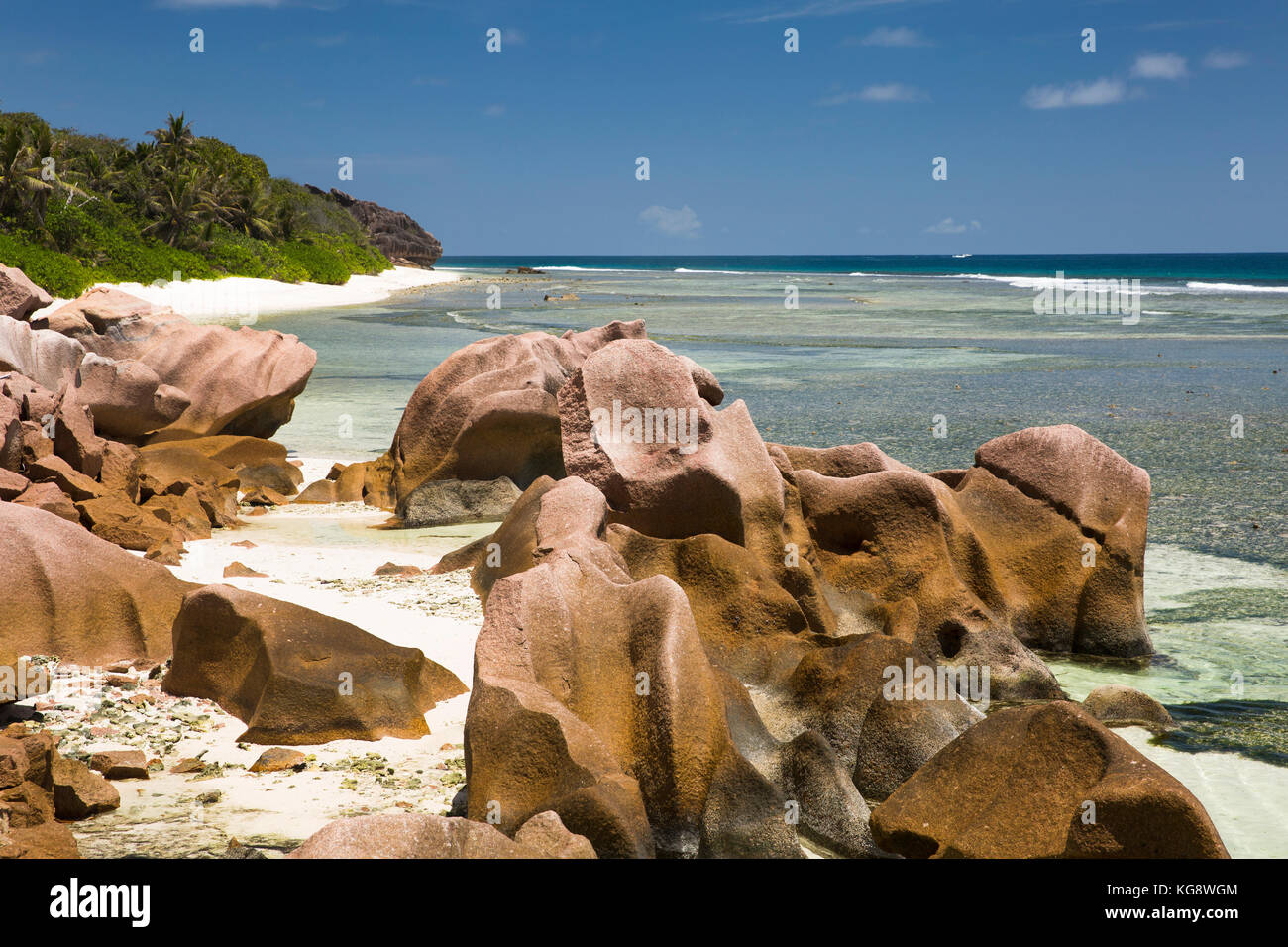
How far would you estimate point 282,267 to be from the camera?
56188 mm

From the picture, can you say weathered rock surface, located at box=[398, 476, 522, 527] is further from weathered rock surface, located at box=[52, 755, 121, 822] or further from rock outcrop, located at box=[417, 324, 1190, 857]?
weathered rock surface, located at box=[52, 755, 121, 822]

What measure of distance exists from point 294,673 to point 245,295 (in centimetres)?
4488

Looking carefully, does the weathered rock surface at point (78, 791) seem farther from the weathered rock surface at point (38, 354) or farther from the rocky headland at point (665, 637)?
the weathered rock surface at point (38, 354)

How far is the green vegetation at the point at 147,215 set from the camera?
3794cm

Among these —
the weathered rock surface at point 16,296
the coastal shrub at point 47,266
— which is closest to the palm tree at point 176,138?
the coastal shrub at point 47,266

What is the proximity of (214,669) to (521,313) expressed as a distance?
3984 centimetres

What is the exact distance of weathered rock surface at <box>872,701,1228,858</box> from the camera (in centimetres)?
395

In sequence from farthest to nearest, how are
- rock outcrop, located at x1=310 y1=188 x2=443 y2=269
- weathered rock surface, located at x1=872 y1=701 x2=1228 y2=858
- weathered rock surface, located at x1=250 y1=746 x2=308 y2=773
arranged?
rock outcrop, located at x1=310 y1=188 x2=443 y2=269 → weathered rock surface, located at x1=250 y1=746 x2=308 y2=773 → weathered rock surface, located at x1=872 y1=701 x2=1228 y2=858

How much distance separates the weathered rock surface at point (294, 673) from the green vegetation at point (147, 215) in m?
31.1

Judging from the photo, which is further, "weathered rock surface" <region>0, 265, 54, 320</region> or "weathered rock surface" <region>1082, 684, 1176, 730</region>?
"weathered rock surface" <region>0, 265, 54, 320</region>

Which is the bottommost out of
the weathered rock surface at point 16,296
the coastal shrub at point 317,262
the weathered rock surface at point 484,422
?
the weathered rock surface at point 484,422

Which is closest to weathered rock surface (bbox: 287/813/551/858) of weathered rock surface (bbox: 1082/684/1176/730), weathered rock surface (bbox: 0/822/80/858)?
weathered rock surface (bbox: 0/822/80/858)

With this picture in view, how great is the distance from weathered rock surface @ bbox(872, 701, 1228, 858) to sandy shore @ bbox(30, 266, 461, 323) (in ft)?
98.2
